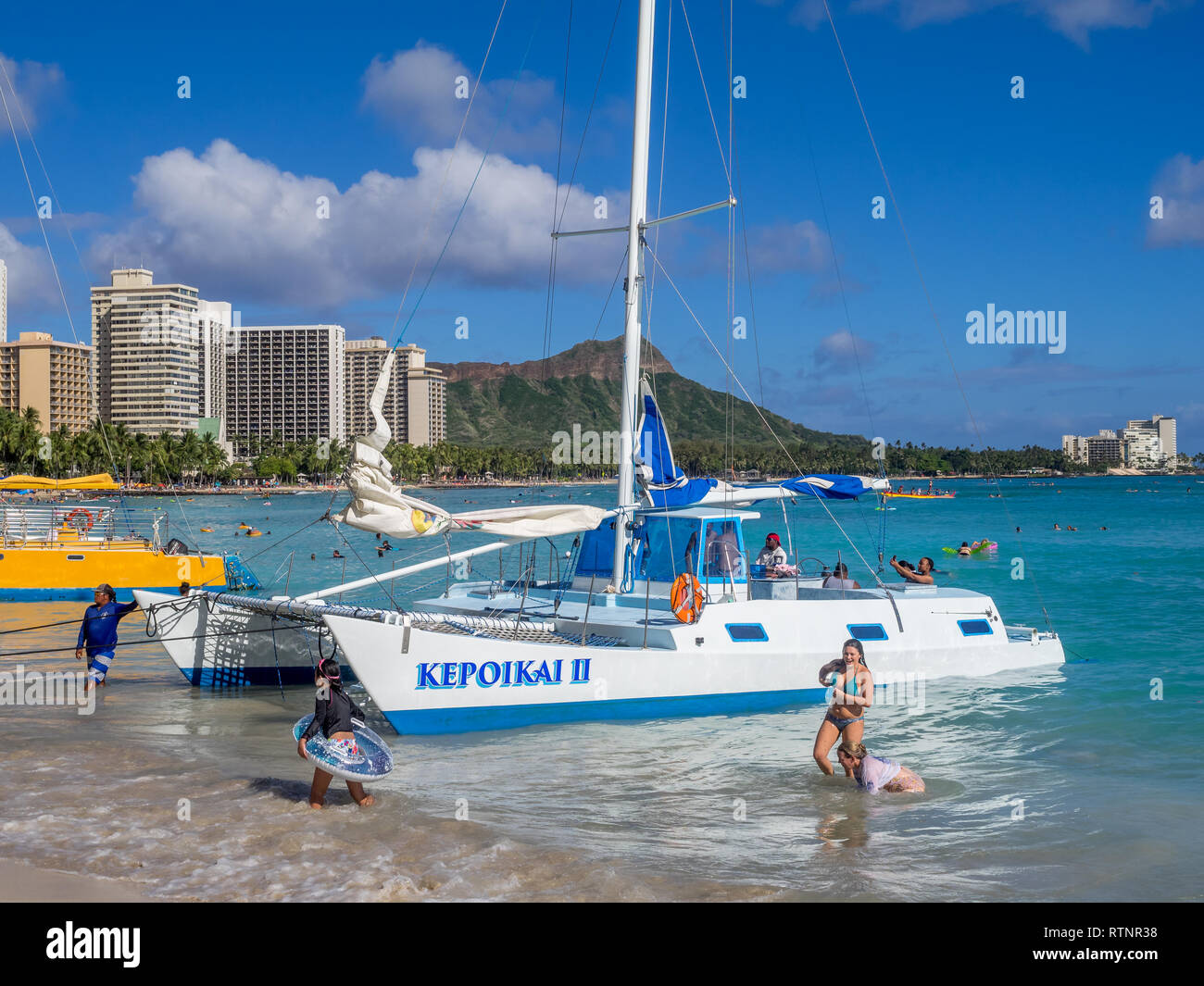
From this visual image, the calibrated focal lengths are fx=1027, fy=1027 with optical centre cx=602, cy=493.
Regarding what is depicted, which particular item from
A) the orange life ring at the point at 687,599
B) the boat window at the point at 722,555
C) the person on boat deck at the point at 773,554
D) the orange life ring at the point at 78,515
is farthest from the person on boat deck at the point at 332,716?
the orange life ring at the point at 78,515

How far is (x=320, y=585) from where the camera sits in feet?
122

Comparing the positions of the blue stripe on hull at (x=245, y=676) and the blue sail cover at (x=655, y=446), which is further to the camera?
the blue stripe on hull at (x=245, y=676)

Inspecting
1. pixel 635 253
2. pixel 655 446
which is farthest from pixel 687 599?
pixel 635 253

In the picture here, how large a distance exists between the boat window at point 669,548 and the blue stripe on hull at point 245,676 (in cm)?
599

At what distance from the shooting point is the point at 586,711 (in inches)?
555

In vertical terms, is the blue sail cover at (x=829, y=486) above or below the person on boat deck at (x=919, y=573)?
above

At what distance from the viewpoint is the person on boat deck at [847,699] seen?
38.0 feet

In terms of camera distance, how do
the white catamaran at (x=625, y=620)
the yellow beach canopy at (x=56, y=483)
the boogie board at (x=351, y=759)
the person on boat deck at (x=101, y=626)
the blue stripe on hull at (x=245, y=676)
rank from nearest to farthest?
the boogie board at (x=351, y=759)
the white catamaran at (x=625, y=620)
the person on boat deck at (x=101, y=626)
the blue stripe on hull at (x=245, y=676)
the yellow beach canopy at (x=56, y=483)

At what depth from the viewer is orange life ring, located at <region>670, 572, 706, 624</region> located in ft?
47.9

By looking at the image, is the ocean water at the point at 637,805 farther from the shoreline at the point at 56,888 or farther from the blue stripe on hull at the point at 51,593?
the blue stripe on hull at the point at 51,593

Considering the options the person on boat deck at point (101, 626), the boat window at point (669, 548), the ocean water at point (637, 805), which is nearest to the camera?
the ocean water at point (637, 805)
